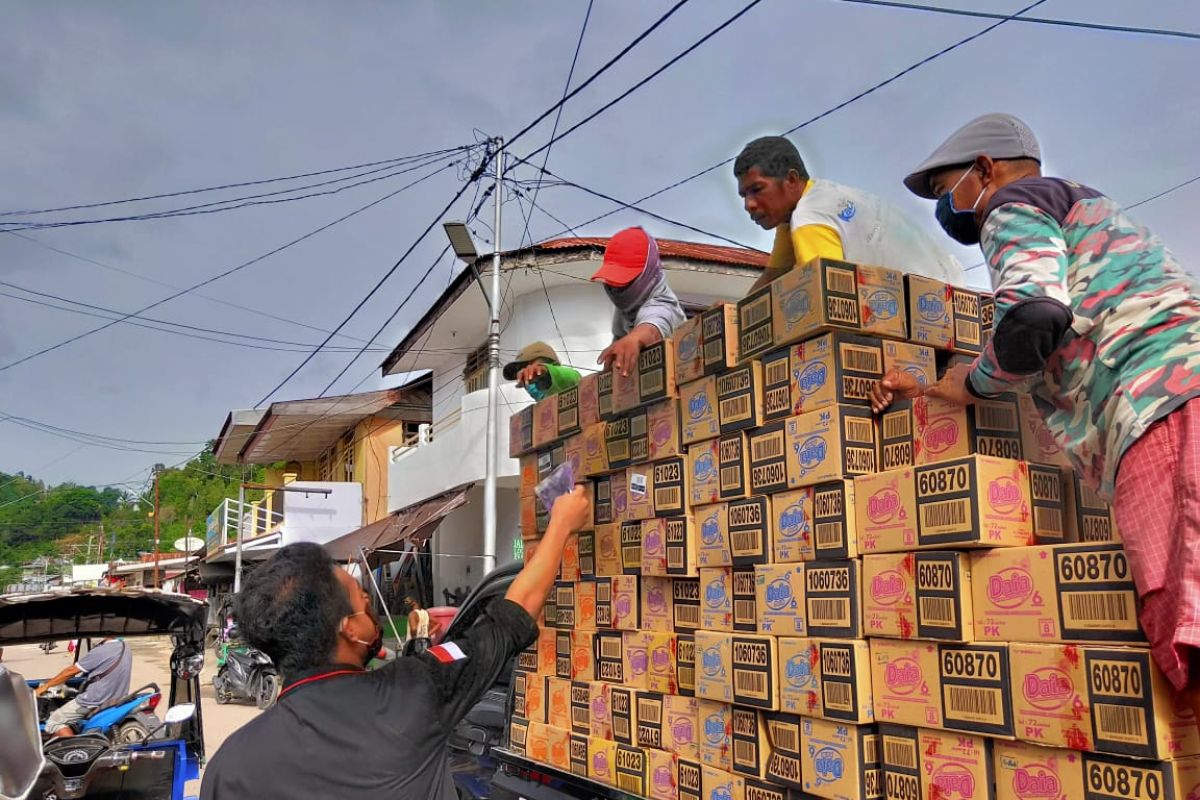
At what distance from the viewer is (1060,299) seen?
179 centimetres

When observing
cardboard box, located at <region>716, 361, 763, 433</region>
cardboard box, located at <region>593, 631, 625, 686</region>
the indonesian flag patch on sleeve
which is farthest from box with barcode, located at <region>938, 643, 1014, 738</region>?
cardboard box, located at <region>593, 631, 625, 686</region>

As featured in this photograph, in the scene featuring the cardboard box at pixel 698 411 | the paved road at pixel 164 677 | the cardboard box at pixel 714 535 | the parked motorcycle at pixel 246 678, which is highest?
the cardboard box at pixel 698 411

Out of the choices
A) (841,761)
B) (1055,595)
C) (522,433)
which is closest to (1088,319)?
(1055,595)

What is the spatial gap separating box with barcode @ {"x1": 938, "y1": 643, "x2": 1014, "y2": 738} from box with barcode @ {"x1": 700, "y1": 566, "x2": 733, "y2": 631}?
0.71m

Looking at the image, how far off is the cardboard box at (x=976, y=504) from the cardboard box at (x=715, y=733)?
0.85 metres

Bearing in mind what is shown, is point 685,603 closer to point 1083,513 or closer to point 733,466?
point 733,466

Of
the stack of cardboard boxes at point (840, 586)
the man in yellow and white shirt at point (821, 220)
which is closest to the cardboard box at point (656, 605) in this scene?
the stack of cardboard boxes at point (840, 586)

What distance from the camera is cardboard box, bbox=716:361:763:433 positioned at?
2.55 metres

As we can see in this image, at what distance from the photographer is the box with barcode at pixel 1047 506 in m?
2.00

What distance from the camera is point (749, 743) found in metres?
2.44

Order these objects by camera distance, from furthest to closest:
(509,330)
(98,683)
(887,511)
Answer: (509,330) < (98,683) < (887,511)

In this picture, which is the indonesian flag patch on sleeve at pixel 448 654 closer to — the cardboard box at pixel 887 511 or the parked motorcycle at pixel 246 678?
the cardboard box at pixel 887 511

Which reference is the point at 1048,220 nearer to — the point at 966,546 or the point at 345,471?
the point at 966,546

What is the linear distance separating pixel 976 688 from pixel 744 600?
2.44ft
